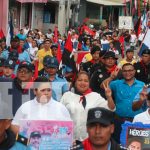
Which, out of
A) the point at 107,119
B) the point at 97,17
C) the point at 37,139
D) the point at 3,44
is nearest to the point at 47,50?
the point at 3,44

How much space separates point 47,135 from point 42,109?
2.36 ft

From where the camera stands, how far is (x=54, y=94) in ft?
21.5

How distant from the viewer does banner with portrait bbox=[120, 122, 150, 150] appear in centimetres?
481

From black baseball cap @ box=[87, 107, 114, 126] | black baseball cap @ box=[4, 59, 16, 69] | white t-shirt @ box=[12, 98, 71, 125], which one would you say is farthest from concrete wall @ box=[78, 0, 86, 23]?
black baseball cap @ box=[87, 107, 114, 126]

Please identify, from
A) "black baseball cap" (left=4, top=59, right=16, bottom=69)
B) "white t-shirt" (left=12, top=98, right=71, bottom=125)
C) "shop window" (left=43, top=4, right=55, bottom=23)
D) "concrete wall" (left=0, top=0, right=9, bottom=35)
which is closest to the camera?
"white t-shirt" (left=12, top=98, right=71, bottom=125)

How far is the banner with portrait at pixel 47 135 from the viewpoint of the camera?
480 centimetres

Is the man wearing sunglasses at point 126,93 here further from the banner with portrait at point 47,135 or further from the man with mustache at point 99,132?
the man with mustache at point 99,132

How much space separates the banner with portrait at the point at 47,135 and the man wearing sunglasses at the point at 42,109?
0.85ft

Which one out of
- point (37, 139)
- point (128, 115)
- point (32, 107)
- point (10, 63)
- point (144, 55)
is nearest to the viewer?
point (37, 139)

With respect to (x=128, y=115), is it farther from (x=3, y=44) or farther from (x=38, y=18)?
(x=38, y=18)

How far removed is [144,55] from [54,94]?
3196 millimetres

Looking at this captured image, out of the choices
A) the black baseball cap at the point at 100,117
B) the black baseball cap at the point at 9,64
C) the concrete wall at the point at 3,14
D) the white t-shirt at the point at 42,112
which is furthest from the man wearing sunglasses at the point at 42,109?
the concrete wall at the point at 3,14

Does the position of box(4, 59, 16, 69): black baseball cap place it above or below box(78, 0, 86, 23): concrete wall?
below

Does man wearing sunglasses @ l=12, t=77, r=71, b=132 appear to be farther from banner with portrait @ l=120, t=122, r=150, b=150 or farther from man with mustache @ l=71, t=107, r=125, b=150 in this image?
man with mustache @ l=71, t=107, r=125, b=150
